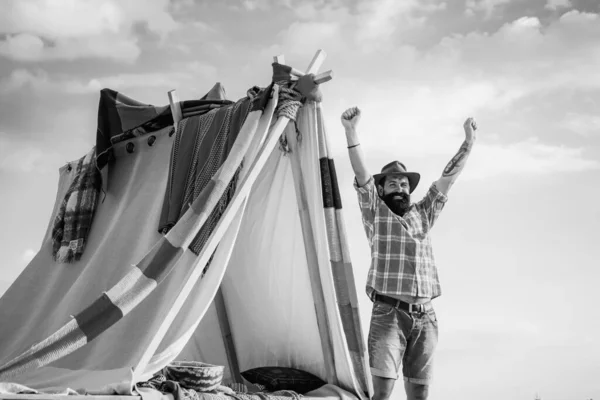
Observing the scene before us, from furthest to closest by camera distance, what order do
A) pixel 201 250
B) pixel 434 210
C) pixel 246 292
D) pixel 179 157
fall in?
pixel 246 292, pixel 179 157, pixel 434 210, pixel 201 250

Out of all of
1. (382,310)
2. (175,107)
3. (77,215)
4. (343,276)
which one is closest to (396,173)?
(343,276)

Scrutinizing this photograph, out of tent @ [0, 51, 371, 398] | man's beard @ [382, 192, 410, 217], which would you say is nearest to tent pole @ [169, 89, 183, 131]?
tent @ [0, 51, 371, 398]

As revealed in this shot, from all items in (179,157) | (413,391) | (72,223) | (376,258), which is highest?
(179,157)

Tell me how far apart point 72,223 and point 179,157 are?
907 mm

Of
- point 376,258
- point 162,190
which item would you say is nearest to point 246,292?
point 162,190

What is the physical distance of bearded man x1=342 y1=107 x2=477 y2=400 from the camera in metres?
3.16

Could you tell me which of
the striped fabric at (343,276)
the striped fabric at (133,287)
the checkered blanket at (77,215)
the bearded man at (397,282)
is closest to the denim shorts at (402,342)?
the bearded man at (397,282)

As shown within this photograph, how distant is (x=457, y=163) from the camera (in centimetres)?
358

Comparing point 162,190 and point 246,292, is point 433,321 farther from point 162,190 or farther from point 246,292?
point 162,190

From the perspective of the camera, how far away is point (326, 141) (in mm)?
3559

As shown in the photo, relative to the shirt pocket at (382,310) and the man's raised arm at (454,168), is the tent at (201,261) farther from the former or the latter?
the man's raised arm at (454,168)

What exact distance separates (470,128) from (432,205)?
48 cm

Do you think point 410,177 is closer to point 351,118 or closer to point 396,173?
point 396,173

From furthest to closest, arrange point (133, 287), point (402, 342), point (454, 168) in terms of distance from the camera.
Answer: point (454, 168)
point (402, 342)
point (133, 287)
